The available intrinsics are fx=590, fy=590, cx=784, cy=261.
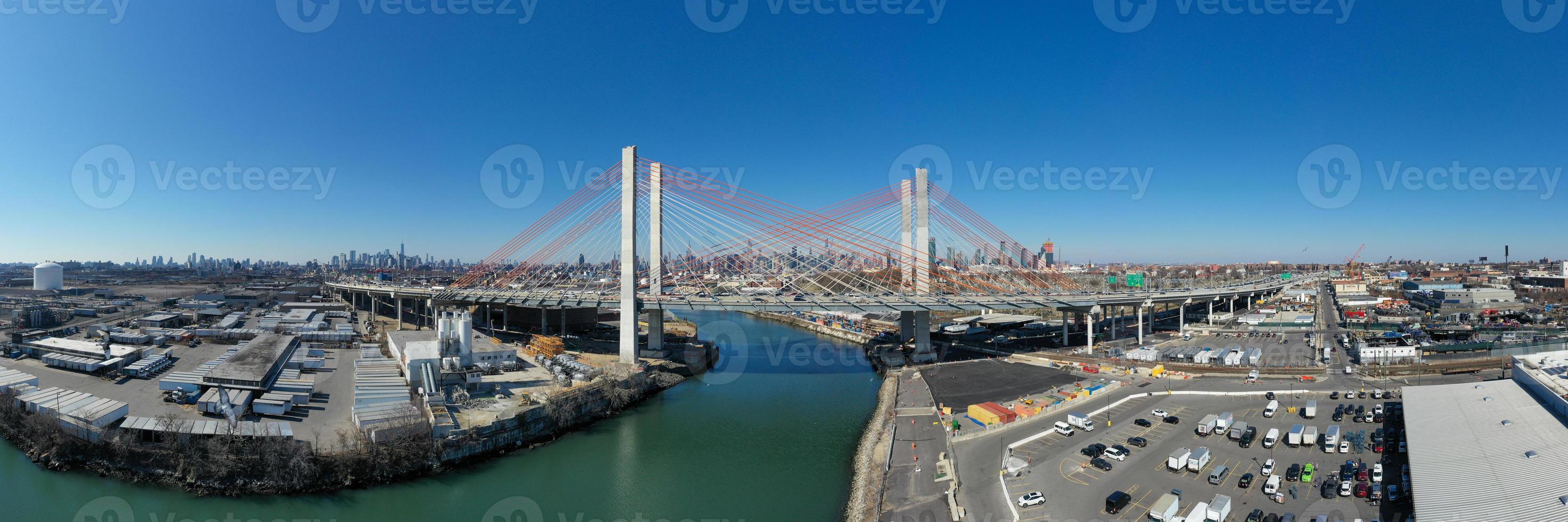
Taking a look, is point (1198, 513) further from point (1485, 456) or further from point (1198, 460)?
point (1485, 456)

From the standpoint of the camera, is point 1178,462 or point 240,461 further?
point 240,461

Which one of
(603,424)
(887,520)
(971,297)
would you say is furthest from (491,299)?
(887,520)

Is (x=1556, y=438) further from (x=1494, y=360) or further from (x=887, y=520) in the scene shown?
(x=1494, y=360)

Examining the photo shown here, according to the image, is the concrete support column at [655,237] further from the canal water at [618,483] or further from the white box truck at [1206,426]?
the white box truck at [1206,426]

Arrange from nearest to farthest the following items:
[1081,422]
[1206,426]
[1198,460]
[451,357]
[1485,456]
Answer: [1485,456], [1198,460], [1206,426], [1081,422], [451,357]

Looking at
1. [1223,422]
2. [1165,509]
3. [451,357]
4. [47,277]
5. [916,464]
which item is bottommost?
[916,464]

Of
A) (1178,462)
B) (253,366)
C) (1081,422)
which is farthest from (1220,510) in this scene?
(253,366)

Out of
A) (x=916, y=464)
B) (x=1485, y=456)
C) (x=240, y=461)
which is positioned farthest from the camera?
(x=916, y=464)

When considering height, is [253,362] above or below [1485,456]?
above
